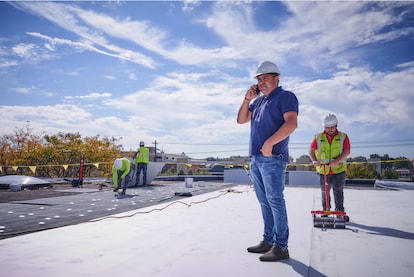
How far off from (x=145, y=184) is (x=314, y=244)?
9803 millimetres

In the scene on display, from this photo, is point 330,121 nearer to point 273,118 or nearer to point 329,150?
point 329,150

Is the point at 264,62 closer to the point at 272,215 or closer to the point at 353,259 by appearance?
the point at 272,215

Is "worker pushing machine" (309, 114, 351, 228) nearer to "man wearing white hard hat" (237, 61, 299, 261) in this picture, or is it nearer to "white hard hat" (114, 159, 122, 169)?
"man wearing white hard hat" (237, 61, 299, 261)

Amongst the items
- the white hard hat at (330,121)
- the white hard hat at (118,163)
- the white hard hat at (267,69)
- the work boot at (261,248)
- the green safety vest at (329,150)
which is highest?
the white hard hat at (267,69)

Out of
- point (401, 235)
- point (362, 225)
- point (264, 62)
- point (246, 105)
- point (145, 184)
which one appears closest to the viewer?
point (264, 62)

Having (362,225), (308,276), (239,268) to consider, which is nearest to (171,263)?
(239,268)

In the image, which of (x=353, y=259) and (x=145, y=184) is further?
(x=145, y=184)

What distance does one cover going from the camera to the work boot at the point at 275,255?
2145 mm

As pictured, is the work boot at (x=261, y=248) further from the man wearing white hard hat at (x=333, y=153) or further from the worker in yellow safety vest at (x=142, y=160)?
the worker in yellow safety vest at (x=142, y=160)

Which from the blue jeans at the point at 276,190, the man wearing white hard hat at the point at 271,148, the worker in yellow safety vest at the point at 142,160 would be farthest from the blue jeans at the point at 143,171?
the blue jeans at the point at 276,190

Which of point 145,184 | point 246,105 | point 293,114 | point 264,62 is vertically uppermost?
point 264,62

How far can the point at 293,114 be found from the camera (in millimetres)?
2188

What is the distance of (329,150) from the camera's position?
13.7 ft

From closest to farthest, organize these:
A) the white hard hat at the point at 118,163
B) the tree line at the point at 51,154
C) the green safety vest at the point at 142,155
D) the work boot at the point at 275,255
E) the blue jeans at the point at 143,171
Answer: the work boot at the point at 275,255 → the white hard hat at the point at 118,163 → the green safety vest at the point at 142,155 → the blue jeans at the point at 143,171 → the tree line at the point at 51,154
